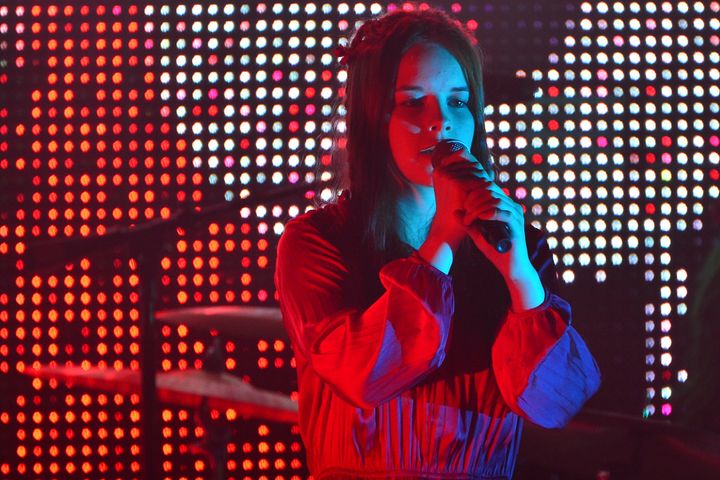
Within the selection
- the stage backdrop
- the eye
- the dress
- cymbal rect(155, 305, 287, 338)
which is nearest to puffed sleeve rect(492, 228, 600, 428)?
the dress

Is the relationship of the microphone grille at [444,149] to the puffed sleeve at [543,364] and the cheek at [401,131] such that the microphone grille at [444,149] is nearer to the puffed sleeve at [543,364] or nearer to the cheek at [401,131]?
the cheek at [401,131]

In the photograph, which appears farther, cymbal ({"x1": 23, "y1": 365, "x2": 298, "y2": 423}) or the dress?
cymbal ({"x1": 23, "y1": 365, "x2": 298, "y2": 423})

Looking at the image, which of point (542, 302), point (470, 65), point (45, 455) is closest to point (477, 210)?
point (542, 302)

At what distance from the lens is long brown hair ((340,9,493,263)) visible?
764 mm

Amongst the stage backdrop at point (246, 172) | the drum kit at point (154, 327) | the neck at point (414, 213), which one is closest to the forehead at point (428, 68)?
the neck at point (414, 213)

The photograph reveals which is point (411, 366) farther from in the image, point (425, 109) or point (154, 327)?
point (154, 327)

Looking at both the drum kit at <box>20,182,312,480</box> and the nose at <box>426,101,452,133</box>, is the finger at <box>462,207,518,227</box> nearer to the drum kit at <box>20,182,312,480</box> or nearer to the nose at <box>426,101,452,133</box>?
the nose at <box>426,101,452,133</box>

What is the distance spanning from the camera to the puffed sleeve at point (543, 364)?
26.5 inches

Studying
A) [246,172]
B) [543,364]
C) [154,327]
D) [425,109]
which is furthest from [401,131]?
[246,172]

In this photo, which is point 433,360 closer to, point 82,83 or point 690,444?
point 690,444

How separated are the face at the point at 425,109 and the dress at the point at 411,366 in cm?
10

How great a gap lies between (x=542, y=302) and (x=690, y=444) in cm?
90

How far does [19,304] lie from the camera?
2094 mm

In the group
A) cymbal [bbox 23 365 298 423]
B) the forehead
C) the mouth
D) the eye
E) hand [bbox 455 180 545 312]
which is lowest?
cymbal [bbox 23 365 298 423]
